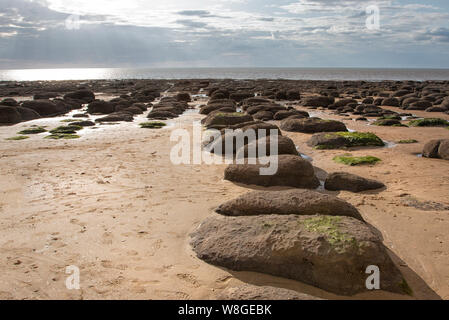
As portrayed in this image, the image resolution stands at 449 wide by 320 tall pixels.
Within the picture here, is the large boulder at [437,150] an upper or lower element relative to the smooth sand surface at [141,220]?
upper

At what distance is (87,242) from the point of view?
17.1 feet

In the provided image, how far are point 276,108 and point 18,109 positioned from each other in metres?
13.9

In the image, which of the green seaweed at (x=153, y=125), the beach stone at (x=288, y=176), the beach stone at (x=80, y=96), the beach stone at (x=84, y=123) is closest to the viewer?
the beach stone at (x=288, y=176)

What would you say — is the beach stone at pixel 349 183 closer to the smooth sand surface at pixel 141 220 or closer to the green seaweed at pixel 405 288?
the smooth sand surface at pixel 141 220

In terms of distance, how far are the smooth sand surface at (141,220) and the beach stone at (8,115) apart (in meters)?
7.66

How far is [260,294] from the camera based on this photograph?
360 cm

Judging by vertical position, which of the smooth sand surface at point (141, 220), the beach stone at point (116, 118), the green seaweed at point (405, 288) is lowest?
the green seaweed at point (405, 288)

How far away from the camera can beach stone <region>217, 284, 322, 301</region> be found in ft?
11.6

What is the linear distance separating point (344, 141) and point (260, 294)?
917cm

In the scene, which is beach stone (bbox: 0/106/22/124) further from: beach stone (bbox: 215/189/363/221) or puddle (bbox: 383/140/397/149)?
puddle (bbox: 383/140/397/149)

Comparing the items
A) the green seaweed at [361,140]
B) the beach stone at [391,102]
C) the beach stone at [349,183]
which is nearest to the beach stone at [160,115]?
the green seaweed at [361,140]

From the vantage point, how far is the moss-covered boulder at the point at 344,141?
38.5ft

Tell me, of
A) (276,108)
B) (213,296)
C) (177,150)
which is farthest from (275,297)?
(276,108)
